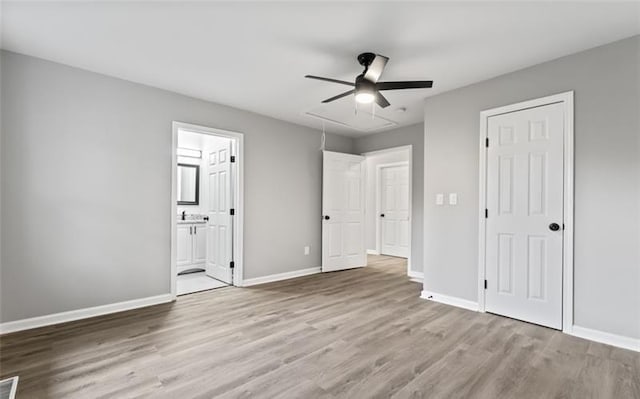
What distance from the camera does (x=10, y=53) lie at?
9.01 ft

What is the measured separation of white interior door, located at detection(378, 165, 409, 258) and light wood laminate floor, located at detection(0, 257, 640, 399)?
12.3 feet

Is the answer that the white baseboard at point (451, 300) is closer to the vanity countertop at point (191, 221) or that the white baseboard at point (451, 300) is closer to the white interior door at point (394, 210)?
the white interior door at point (394, 210)

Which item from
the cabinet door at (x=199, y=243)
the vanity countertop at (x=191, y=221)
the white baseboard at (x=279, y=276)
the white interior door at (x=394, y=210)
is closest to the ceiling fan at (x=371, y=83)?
the white baseboard at (x=279, y=276)

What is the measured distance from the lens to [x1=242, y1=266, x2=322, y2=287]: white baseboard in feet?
14.5

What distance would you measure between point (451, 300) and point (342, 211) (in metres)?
2.47

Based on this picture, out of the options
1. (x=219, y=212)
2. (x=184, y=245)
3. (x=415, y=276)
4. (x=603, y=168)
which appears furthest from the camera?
(x=184, y=245)

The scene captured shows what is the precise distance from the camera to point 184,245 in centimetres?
530

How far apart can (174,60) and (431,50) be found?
2.41 meters

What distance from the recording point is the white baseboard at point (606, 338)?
2.42 meters

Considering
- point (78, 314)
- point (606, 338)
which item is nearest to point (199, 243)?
point (78, 314)

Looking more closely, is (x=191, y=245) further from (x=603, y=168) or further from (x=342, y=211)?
(x=603, y=168)

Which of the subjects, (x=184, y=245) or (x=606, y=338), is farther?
(x=184, y=245)

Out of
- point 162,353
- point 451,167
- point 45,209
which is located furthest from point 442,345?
point 45,209

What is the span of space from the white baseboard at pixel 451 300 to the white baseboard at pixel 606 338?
→ 87cm
